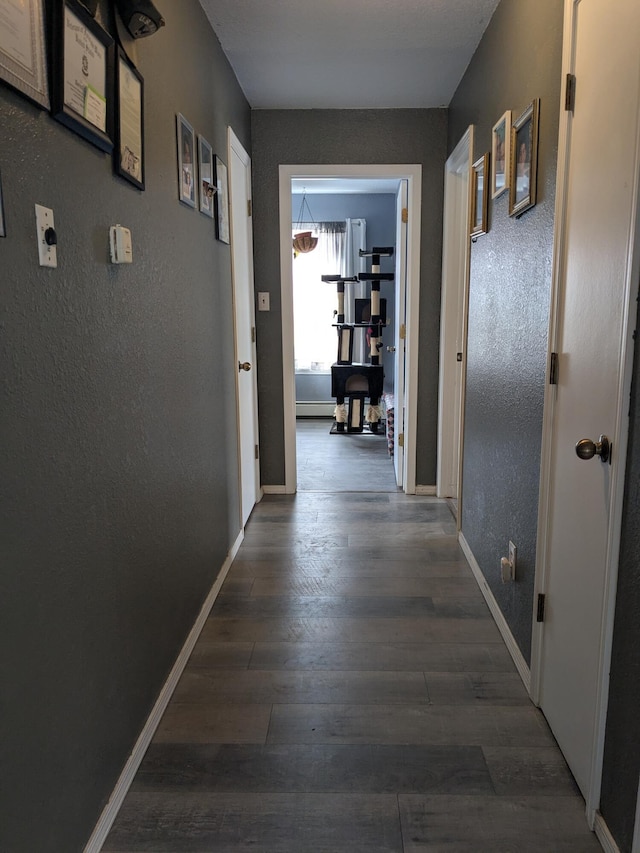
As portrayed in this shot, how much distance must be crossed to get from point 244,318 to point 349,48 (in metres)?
1.46

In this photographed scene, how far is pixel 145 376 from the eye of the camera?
1.75 metres

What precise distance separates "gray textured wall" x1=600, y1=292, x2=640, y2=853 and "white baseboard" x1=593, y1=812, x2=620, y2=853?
19 mm

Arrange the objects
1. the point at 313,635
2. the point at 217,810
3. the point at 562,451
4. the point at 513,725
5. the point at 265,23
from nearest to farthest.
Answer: the point at 217,810 → the point at 562,451 → the point at 513,725 → the point at 313,635 → the point at 265,23

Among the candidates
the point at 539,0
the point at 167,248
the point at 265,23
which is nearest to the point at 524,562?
the point at 167,248

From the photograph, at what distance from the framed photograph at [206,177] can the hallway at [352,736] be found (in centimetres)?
167

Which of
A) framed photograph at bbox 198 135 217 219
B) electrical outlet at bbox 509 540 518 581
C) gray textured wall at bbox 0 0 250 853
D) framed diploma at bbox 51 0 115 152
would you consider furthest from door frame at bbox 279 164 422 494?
framed diploma at bbox 51 0 115 152

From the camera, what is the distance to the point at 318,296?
6.93m

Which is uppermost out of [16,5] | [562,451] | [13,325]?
[16,5]

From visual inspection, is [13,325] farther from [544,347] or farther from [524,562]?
[524,562]

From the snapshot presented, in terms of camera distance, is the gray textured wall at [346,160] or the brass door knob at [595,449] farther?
the gray textured wall at [346,160]

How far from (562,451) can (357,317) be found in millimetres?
4926

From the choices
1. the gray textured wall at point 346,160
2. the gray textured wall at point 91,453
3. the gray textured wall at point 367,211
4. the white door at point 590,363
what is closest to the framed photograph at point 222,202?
the gray textured wall at point 91,453

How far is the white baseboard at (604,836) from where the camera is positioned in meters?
1.33

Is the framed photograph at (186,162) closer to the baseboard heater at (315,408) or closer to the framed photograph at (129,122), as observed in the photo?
the framed photograph at (129,122)
